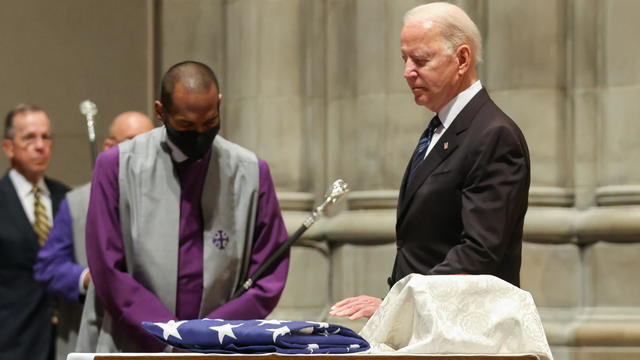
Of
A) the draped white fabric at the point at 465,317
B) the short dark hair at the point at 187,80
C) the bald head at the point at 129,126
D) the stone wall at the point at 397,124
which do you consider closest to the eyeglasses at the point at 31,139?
the bald head at the point at 129,126

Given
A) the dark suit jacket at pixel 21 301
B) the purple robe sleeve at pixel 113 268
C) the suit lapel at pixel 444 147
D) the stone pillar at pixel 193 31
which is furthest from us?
the stone pillar at pixel 193 31

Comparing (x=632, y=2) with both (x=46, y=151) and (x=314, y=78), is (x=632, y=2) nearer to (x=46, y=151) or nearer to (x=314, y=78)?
(x=314, y=78)

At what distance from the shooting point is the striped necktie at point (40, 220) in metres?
7.28

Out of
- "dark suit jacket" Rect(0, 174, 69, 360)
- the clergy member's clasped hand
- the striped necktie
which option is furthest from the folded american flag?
the striped necktie

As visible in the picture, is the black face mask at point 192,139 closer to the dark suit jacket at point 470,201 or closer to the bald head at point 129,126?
the dark suit jacket at point 470,201

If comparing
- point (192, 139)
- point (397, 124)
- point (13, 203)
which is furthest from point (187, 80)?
point (397, 124)

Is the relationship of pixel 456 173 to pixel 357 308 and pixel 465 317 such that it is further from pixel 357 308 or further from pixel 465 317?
pixel 465 317

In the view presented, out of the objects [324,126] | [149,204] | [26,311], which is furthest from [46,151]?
[149,204]

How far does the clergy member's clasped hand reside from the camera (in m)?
3.84

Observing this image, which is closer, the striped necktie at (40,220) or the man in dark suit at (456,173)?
the man in dark suit at (456,173)

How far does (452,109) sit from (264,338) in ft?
4.18

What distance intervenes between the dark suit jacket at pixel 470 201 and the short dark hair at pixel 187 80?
893 millimetres

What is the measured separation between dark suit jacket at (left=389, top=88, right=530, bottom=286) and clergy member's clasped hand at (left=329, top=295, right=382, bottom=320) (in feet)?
0.69

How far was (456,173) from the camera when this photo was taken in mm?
4230
